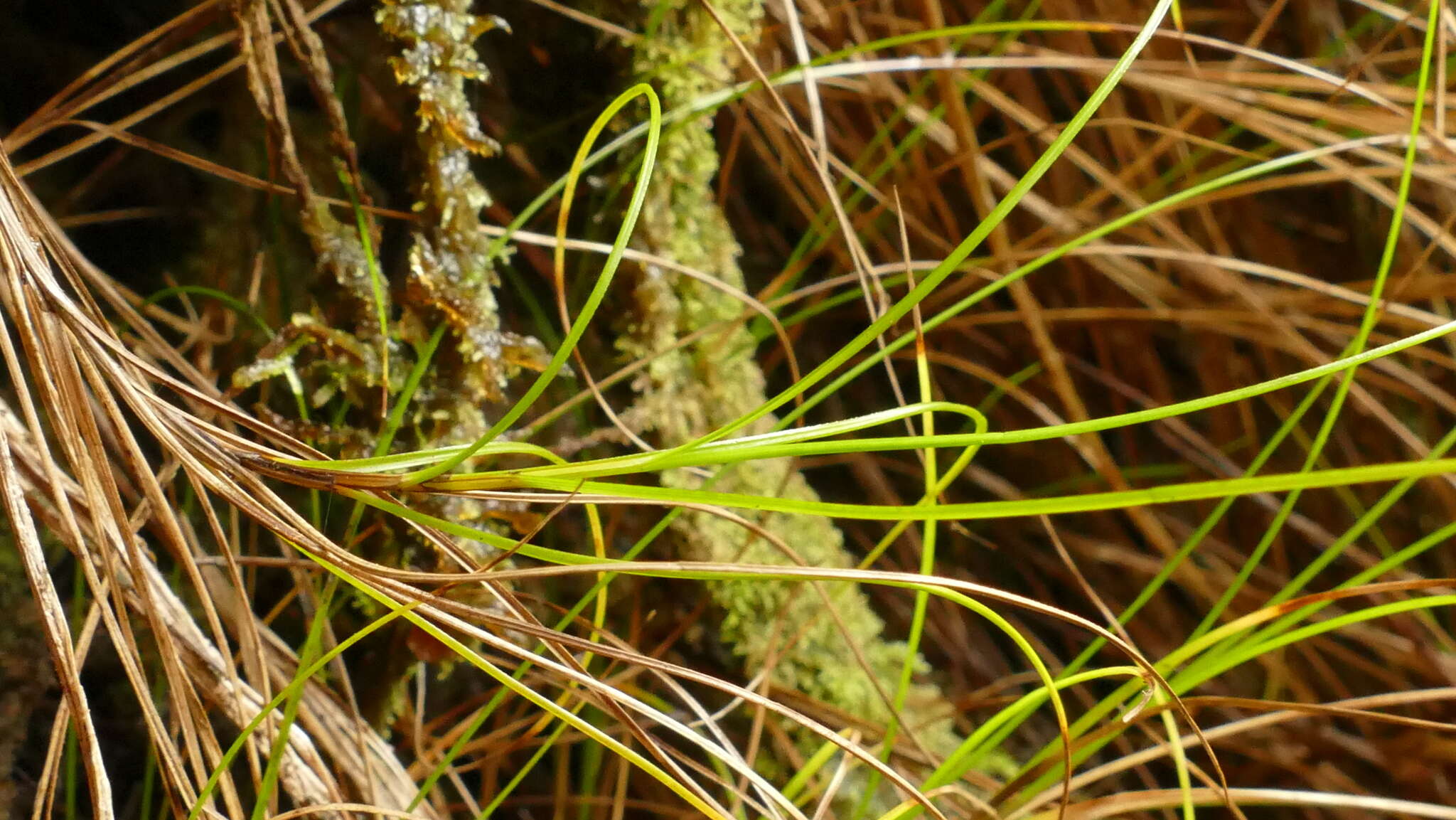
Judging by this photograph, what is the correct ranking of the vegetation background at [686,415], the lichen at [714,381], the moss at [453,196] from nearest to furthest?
1. the vegetation background at [686,415]
2. the moss at [453,196]
3. the lichen at [714,381]

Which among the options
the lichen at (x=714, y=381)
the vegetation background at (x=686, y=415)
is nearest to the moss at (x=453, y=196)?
the vegetation background at (x=686, y=415)

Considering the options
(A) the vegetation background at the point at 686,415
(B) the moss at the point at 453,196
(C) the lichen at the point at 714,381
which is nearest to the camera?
(A) the vegetation background at the point at 686,415

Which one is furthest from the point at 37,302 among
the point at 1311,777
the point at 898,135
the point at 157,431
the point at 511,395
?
the point at 1311,777

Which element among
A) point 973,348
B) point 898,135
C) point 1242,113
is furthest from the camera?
point 973,348


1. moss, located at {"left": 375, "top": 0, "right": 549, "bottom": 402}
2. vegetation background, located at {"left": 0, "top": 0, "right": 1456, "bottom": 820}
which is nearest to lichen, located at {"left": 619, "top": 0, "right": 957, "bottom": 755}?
vegetation background, located at {"left": 0, "top": 0, "right": 1456, "bottom": 820}

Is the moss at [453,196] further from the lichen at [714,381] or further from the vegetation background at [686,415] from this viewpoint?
the lichen at [714,381]

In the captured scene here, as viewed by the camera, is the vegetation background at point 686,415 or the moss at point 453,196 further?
the moss at point 453,196

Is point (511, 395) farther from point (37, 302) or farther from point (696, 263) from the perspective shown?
point (37, 302)

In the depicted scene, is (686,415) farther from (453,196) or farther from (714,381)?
(453,196)
